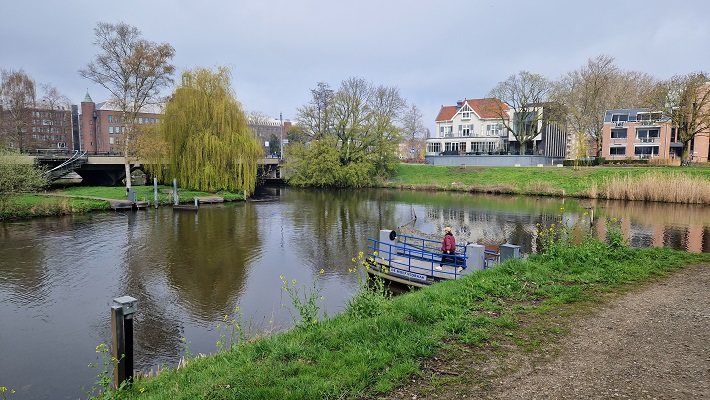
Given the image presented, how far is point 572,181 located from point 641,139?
2157 centimetres

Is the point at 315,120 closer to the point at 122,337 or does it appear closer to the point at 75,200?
the point at 75,200

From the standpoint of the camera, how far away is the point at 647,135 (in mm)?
59281

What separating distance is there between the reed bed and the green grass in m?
1.77

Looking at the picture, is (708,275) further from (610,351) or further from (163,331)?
(163,331)

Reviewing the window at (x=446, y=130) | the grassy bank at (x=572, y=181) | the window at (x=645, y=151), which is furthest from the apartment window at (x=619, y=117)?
the window at (x=446, y=130)

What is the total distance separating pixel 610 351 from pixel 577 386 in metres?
1.33

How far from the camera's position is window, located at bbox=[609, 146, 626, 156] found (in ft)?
203

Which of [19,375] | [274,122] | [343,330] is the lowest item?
[19,375]

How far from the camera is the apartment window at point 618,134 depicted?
61.0m

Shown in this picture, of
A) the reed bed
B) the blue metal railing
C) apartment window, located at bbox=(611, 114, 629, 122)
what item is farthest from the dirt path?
apartment window, located at bbox=(611, 114, 629, 122)

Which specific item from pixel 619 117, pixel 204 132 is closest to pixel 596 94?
pixel 619 117

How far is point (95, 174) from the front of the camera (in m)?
47.5

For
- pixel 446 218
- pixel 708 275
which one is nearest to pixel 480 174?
pixel 446 218

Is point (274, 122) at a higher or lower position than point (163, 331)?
higher
